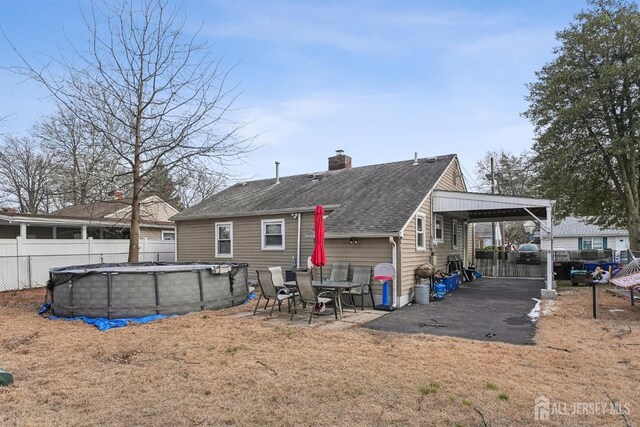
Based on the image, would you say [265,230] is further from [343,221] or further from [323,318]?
[323,318]

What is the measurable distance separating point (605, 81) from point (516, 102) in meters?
3.71

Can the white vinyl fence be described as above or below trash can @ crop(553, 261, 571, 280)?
above

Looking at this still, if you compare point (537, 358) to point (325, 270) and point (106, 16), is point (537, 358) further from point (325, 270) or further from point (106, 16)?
point (106, 16)

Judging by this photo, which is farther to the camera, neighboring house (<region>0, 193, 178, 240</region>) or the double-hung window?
the double-hung window

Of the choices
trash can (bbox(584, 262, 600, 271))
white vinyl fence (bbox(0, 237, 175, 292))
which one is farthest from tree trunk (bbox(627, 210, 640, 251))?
white vinyl fence (bbox(0, 237, 175, 292))

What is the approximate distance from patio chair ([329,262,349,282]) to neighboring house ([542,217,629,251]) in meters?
27.5

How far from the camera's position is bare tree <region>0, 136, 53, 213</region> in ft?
91.4

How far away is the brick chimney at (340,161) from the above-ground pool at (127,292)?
10.4 meters

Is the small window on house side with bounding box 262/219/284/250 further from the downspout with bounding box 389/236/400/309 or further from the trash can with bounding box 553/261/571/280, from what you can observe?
the trash can with bounding box 553/261/571/280

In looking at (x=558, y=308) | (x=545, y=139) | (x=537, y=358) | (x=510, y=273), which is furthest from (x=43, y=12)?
(x=510, y=273)

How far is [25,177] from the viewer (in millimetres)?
29203

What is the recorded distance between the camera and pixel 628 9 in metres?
16.1

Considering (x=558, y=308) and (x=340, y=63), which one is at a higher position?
(x=340, y=63)

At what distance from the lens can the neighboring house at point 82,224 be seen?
51.0 feet
